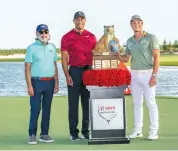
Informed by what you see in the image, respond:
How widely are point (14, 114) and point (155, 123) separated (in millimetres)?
3618

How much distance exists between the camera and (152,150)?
6625 millimetres

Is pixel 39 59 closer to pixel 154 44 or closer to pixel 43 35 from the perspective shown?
pixel 43 35

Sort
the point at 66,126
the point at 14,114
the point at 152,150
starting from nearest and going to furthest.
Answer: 1. the point at 152,150
2. the point at 66,126
3. the point at 14,114

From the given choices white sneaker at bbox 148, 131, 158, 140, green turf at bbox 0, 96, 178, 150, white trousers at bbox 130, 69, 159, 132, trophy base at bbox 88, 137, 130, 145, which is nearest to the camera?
green turf at bbox 0, 96, 178, 150

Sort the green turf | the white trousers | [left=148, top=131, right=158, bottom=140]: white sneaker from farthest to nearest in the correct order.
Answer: [left=148, top=131, right=158, bottom=140]: white sneaker
the white trousers
the green turf

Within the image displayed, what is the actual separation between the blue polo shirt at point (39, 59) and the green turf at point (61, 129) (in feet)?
3.03

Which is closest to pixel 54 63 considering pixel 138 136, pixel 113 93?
pixel 113 93

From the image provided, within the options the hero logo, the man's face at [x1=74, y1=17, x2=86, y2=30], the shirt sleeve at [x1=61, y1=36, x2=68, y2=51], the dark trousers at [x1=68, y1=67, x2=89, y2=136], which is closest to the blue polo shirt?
the shirt sleeve at [x1=61, y1=36, x2=68, y2=51]

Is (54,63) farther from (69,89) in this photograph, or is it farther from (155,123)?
(155,123)

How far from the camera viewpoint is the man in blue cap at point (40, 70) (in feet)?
22.9

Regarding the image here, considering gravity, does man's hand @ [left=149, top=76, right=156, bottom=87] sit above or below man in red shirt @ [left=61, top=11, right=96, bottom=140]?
below

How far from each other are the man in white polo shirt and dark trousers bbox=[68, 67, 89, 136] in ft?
1.98

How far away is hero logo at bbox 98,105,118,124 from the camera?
7047 mm

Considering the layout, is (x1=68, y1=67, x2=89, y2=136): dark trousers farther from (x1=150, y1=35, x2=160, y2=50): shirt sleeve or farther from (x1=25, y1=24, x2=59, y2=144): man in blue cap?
(x1=150, y1=35, x2=160, y2=50): shirt sleeve
